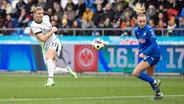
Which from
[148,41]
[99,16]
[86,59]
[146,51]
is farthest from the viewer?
[99,16]

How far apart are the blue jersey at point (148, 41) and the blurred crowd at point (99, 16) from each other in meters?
9.98

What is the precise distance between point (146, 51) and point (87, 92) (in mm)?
2902

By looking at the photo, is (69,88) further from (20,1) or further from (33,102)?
(20,1)

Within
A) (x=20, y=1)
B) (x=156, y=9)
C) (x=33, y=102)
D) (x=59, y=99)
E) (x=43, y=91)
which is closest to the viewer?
(x=33, y=102)

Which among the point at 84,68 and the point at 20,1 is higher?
the point at 20,1

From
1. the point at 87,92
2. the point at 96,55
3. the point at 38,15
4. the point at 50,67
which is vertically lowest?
the point at 96,55

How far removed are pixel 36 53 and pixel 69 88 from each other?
319 inches

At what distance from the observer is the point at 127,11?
2786 cm

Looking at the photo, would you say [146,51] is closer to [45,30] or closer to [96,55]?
[45,30]

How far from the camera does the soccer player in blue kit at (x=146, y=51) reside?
1523 cm

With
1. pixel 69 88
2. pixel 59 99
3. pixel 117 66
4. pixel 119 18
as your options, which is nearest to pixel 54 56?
pixel 69 88

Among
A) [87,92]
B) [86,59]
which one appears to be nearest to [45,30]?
[87,92]

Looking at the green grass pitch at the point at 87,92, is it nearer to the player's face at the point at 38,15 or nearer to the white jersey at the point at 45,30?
the white jersey at the point at 45,30

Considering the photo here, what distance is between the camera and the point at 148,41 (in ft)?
50.6
